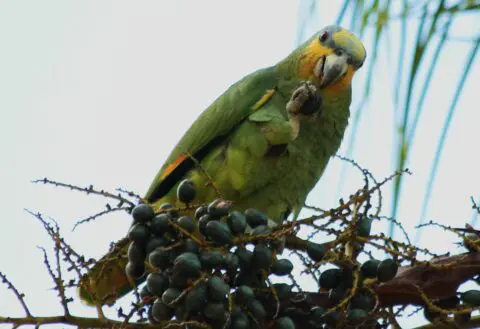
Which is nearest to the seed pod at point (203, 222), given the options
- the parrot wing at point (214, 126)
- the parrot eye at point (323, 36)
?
the parrot wing at point (214, 126)

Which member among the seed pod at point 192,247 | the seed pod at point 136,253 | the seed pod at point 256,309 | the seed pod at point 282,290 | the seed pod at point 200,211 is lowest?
the seed pod at point 256,309

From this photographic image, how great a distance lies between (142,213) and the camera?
1.73 meters

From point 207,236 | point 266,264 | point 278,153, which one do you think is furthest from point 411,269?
point 278,153

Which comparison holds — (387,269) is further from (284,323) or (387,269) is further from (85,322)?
(85,322)

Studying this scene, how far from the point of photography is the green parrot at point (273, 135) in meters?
2.92

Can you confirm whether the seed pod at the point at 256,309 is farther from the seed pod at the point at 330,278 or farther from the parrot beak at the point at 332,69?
the parrot beak at the point at 332,69

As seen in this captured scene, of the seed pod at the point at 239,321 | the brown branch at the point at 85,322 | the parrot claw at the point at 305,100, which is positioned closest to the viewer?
the brown branch at the point at 85,322

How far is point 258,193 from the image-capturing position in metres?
3.02

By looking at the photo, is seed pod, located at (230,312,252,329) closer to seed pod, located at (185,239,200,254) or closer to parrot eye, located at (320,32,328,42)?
seed pod, located at (185,239,200,254)

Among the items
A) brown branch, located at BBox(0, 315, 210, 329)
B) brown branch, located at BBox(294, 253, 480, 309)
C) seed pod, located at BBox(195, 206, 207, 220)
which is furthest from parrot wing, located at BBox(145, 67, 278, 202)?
brown branch, located at BBox(0, 315, 210, 329)

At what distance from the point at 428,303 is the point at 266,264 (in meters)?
0.38

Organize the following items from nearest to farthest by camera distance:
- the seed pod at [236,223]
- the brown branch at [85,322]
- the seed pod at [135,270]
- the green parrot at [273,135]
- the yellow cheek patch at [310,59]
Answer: the brown branch at [85,322], the seed pod at [236,223], the seed pod at [135,270], the green parrot at [273,135], the yellow cheek patch at [310,59]

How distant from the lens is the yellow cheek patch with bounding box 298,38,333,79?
3.25 meters

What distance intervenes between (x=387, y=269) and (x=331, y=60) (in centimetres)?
170
